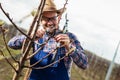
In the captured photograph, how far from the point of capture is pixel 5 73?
63.9ft

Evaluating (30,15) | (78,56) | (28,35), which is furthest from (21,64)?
(78,56)

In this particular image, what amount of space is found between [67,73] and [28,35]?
212 cm

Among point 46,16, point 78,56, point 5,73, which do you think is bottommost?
point 5,73

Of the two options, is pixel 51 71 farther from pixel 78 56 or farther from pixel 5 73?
pixel 5 73

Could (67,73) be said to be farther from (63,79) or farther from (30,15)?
(30,15)

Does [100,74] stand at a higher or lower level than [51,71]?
lower

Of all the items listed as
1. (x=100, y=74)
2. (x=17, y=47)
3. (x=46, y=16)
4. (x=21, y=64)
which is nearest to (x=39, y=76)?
(x=17, y=47)

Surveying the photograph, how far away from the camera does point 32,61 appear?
466cm

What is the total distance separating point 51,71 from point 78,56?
1.43 feet

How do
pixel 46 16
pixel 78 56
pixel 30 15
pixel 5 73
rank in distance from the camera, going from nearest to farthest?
pixel 30 15, pixel 46 16, pixel 78 56, pixel 5 73

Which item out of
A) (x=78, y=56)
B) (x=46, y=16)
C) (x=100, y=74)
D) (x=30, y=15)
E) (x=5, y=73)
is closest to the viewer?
(x=30, y=15)

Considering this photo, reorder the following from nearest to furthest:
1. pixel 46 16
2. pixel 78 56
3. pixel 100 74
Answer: pixel 46 16
pixel 78 56
pixel 100 74

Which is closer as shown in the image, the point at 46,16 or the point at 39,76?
the point at 46,16

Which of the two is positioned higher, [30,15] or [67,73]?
[30,15]
